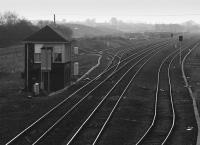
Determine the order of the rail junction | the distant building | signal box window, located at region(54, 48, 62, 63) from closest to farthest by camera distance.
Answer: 1. the rail junction
2. the distant building
3. signal box window, located at region(54, 48, 62, 63)

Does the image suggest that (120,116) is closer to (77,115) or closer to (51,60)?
(77,115)

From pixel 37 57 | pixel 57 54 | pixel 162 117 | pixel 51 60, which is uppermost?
pixel 57 54

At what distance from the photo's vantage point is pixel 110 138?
58.2ft

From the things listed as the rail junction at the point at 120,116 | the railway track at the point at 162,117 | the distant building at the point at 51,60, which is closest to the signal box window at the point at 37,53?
the distant building at the point at 51,60

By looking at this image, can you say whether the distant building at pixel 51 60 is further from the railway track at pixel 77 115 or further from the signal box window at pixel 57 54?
the railway track at pixel 77 115

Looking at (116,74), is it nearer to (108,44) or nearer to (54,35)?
(54,35)

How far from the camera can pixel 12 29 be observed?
78.4 m

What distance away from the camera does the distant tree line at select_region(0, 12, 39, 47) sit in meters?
74.8

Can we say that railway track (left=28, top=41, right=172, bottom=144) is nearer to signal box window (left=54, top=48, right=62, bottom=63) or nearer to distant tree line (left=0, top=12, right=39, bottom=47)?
signal box window (left=54, top=48, right=62, bottom=63)

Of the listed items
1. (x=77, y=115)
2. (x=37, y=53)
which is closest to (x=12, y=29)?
(x=37, y=53)

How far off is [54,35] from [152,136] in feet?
54.3

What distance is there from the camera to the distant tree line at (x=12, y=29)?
74812 millimetres

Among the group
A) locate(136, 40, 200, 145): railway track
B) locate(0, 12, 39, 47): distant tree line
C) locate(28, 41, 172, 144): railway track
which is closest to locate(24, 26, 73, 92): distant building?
locate(28, 41, 172, 144): railway track

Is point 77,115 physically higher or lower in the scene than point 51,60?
lower
